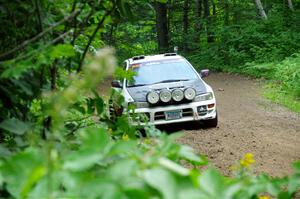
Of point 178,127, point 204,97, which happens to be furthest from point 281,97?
point 178,127

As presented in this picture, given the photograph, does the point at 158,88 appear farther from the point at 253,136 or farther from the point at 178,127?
the point at 253,136

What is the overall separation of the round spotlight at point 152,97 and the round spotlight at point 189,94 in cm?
58

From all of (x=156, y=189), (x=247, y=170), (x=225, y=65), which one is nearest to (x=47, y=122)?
(x=247, y=170)

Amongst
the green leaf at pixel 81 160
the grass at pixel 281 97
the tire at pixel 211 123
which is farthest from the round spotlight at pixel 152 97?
the green leaf at pixel 81 160

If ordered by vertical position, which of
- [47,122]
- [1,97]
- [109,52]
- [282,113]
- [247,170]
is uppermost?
[109,52]

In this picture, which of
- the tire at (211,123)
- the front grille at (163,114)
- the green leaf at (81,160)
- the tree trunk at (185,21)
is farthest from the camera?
the tree trunk at (185,21)

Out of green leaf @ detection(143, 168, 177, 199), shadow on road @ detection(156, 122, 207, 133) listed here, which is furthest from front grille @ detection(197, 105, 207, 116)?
green leaf @ detection(143, 168, 177, 199)

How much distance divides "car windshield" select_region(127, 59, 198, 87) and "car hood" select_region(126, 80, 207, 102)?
19 centimetres

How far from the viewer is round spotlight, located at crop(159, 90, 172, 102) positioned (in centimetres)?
1012

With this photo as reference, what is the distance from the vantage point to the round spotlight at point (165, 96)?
33.2 feet

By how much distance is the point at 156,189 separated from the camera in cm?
128

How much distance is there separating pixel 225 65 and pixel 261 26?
8.72 ft

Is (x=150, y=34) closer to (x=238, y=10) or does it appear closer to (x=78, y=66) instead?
(x=238, y=10)

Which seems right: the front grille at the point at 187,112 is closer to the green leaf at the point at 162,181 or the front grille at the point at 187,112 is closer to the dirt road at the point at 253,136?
the dirt road at the point at 253,136
